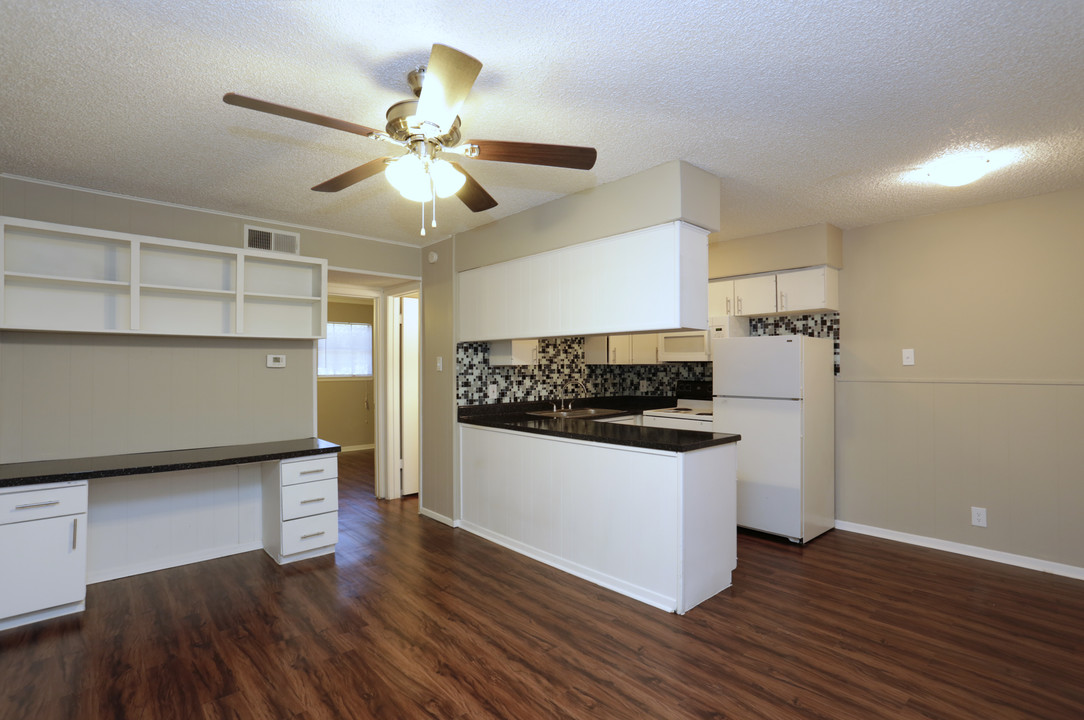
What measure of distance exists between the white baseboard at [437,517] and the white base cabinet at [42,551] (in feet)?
7.62

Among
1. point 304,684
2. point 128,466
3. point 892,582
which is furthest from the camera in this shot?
point 892,582

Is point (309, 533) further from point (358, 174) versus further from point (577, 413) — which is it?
point (358, 174)

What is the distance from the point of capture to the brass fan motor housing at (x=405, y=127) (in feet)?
6.77

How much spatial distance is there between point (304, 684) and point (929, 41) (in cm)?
339

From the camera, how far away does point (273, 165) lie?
9.71ft

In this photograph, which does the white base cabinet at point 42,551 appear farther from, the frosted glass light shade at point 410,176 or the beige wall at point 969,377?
the beige wall at point 969,377

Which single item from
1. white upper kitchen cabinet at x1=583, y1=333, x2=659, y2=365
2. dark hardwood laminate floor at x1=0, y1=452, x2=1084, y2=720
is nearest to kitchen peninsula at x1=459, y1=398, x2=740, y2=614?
dark hardwood laminate floor at x1=0, y1=452, x2=1084, y2=720

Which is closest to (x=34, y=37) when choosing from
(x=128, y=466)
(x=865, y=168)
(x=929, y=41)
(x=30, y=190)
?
(x=30, y=190)

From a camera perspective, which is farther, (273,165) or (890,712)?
(273,165)

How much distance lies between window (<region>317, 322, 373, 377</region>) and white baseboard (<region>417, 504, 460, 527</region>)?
3.65 meters

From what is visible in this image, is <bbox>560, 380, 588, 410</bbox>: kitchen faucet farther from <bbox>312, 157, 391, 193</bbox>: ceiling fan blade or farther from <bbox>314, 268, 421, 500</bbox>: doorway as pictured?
<bbox>312, 157, 391, 193</bbox>: ceiling fan blade

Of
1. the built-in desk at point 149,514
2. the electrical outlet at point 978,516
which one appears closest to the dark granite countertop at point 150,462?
the built-in desk at point 149,514

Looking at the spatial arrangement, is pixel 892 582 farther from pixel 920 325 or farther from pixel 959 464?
pixel 920 325

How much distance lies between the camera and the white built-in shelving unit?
3.06 meters
